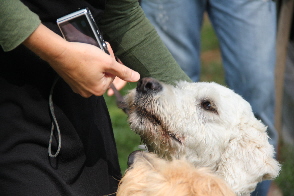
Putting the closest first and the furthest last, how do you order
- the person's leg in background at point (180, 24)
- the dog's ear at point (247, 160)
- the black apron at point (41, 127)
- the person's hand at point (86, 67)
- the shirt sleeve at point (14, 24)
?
the shirt sleeve at point (14, 24), the person's hand at point (86, 67), the black apron at point (41, 127), the dog's ear at point (247, 160), the person's leg in background at point (180, 24)

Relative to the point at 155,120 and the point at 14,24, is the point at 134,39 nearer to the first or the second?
the point at 155,120

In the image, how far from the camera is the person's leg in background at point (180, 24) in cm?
359

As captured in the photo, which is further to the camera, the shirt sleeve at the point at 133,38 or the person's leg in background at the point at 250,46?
the person's leg in background at the point at 250,46

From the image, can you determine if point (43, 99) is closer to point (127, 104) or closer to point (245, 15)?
point (127, 104)

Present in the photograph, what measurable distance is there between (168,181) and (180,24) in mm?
1921

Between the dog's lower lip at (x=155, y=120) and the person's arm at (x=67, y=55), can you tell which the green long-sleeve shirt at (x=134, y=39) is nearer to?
the dog's lower lip at (x=155, y=120)

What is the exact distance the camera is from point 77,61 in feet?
5.83

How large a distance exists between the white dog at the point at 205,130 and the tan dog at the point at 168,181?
26 centimetres

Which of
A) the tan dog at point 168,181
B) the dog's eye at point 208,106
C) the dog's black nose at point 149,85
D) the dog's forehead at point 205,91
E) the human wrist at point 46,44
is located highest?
the human wrist at point 46,44

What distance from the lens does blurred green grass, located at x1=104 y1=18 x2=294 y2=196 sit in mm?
4234

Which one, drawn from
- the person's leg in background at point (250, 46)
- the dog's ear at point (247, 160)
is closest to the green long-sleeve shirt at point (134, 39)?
the dog's ear at point (247, 160)

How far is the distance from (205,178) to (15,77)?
0.88m

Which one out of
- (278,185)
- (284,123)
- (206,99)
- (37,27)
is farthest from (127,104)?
(284,123)

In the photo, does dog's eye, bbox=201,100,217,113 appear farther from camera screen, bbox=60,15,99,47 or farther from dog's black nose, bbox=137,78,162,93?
camera screen, bbox=60,15,99,47
